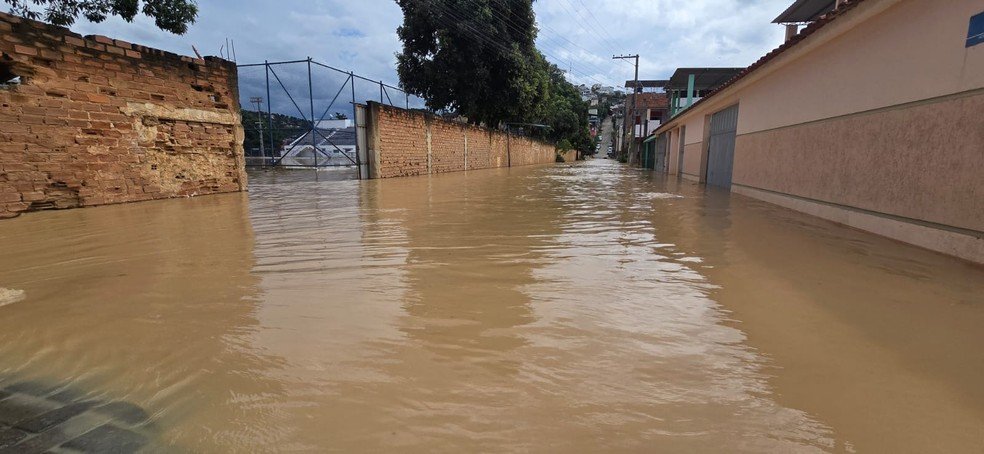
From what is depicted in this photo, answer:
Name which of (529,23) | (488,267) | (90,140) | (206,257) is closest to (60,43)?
(90,140)

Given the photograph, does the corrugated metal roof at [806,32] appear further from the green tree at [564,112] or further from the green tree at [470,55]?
the green tree at [564,112]

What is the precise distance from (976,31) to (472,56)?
65.2ft

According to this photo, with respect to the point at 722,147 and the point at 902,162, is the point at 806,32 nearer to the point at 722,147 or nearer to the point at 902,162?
the point at 902,162

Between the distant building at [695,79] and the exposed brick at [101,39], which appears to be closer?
the exposed brick at [101,39]

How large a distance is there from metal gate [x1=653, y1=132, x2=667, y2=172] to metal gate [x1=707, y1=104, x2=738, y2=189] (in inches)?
402

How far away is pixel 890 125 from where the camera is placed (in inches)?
191

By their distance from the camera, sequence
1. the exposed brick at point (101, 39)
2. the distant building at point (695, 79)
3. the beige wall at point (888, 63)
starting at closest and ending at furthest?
the beige wall at point (888, 63) → the exposed brick at point (101, 39) → the distant building at point (695, 79)

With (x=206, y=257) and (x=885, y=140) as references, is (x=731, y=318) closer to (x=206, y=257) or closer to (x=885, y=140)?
(x=206, y=257)

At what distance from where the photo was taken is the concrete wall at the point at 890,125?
3.87 metres

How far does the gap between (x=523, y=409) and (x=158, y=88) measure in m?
9.01

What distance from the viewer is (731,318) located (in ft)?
7.66

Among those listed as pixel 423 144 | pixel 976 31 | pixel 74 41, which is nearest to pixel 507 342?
pixel 976 31

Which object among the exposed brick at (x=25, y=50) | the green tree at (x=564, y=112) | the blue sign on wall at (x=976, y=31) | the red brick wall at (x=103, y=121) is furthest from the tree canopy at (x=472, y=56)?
the blue sign on wall at (x=976, y=31)

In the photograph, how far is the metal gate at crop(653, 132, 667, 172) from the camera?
78.0 feet
